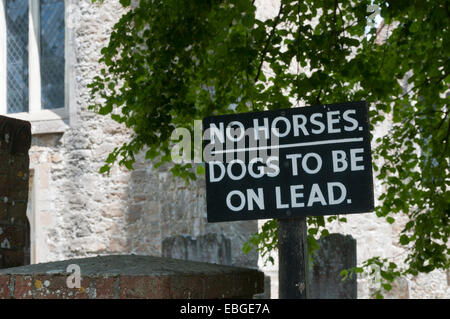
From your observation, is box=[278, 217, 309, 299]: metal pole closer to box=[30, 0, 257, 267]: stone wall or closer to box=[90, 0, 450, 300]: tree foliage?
box=[90, 0, 450, 300]: tree foliage

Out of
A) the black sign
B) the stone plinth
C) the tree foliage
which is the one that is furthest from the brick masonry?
the tree foliage

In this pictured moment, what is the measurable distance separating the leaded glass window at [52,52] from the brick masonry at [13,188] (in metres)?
7.91

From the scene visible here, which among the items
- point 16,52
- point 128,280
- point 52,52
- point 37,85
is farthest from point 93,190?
point 128,280

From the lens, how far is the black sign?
2.53 m

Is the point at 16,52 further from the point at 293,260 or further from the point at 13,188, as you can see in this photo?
the point at 293,260

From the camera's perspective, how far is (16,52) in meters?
11.5

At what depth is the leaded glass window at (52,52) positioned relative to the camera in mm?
11203

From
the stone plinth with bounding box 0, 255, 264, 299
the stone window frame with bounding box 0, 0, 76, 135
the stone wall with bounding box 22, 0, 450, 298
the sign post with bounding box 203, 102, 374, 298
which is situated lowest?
the stone plinth with bounding box 0, 255, 264, 299

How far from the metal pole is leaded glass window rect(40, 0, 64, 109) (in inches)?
353

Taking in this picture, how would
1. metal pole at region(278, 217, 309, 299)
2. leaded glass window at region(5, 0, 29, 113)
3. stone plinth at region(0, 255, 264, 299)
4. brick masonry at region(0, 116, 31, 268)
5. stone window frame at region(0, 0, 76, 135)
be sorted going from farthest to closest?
leaded glass window at region(5, 0, 29, 113), stone window frame at region(0, 0, 76, 135), brick masonry at region(0, 116, 31, 268), metal pole at region(278, 217, 309, 299), stone plinth at region(0, 255, 264, 299)

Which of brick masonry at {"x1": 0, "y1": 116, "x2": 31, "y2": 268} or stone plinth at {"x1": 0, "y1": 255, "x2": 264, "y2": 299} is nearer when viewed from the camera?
stone plinth at {"x1": 0, "y1": 255, "x2": 264, "y2": 299}

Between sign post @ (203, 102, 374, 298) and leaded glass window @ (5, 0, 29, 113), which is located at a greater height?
leaded glass window @ (5, 0, 29, 113)

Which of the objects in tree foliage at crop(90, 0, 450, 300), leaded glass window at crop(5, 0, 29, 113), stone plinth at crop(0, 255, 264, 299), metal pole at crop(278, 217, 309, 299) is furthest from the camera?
leaded glass window at crop(5, 0, 29, 113)

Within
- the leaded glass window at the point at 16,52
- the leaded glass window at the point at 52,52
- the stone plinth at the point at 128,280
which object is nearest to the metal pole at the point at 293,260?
the stone plinth at the point at 128,280
